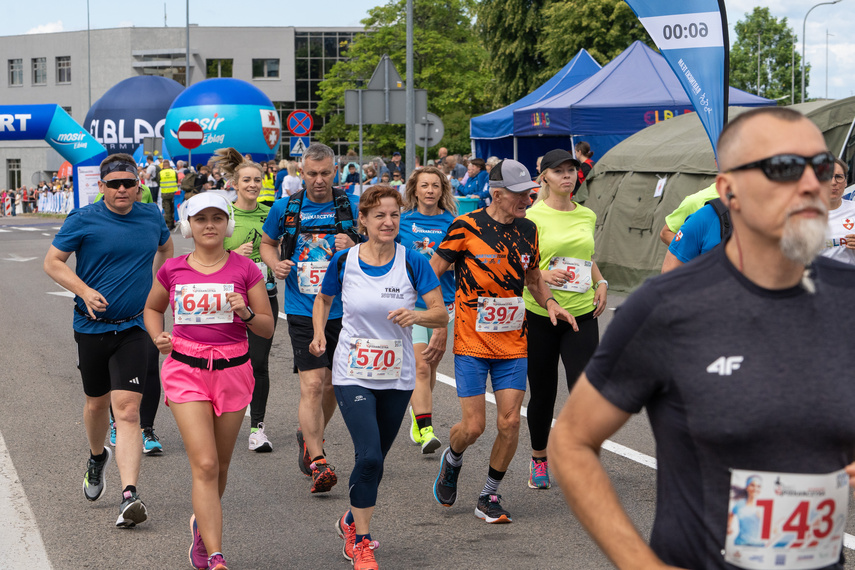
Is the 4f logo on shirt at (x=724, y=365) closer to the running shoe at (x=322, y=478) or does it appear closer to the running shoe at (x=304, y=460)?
the running shoe at (x=322, y=478)

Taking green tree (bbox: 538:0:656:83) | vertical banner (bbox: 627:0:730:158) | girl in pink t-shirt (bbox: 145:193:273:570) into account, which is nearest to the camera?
girl in pink t-shirt (bbox: 145:193:273:570)

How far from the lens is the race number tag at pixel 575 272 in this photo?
6.29 meters

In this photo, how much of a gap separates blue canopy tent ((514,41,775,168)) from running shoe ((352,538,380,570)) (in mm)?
15482

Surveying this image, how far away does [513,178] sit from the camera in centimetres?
557

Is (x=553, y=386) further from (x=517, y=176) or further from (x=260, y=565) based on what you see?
(x=260, y=565)

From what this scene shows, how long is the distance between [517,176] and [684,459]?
144 inches

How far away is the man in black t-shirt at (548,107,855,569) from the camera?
75.2 inches

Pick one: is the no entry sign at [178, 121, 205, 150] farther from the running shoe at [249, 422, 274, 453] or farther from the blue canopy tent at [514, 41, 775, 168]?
the running shoe at [249, 422, 274, 453]

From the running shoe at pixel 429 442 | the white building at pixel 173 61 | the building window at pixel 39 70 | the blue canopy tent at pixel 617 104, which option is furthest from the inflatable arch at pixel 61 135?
the building window at pixel 39 70

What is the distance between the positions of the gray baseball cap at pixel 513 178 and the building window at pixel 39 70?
7964 centimetres

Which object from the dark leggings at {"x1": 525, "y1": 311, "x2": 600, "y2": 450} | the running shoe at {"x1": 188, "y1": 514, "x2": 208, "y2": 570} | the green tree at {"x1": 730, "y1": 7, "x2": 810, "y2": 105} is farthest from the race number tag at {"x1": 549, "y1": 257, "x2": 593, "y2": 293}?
the green tree at {"x1": 730, "y1": 7, "x2": 810, "y2": 105}

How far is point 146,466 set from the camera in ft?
22.5

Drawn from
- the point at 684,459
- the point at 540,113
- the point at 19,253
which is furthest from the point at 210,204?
the point at 19,253

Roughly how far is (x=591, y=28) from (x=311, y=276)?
3749 cm
